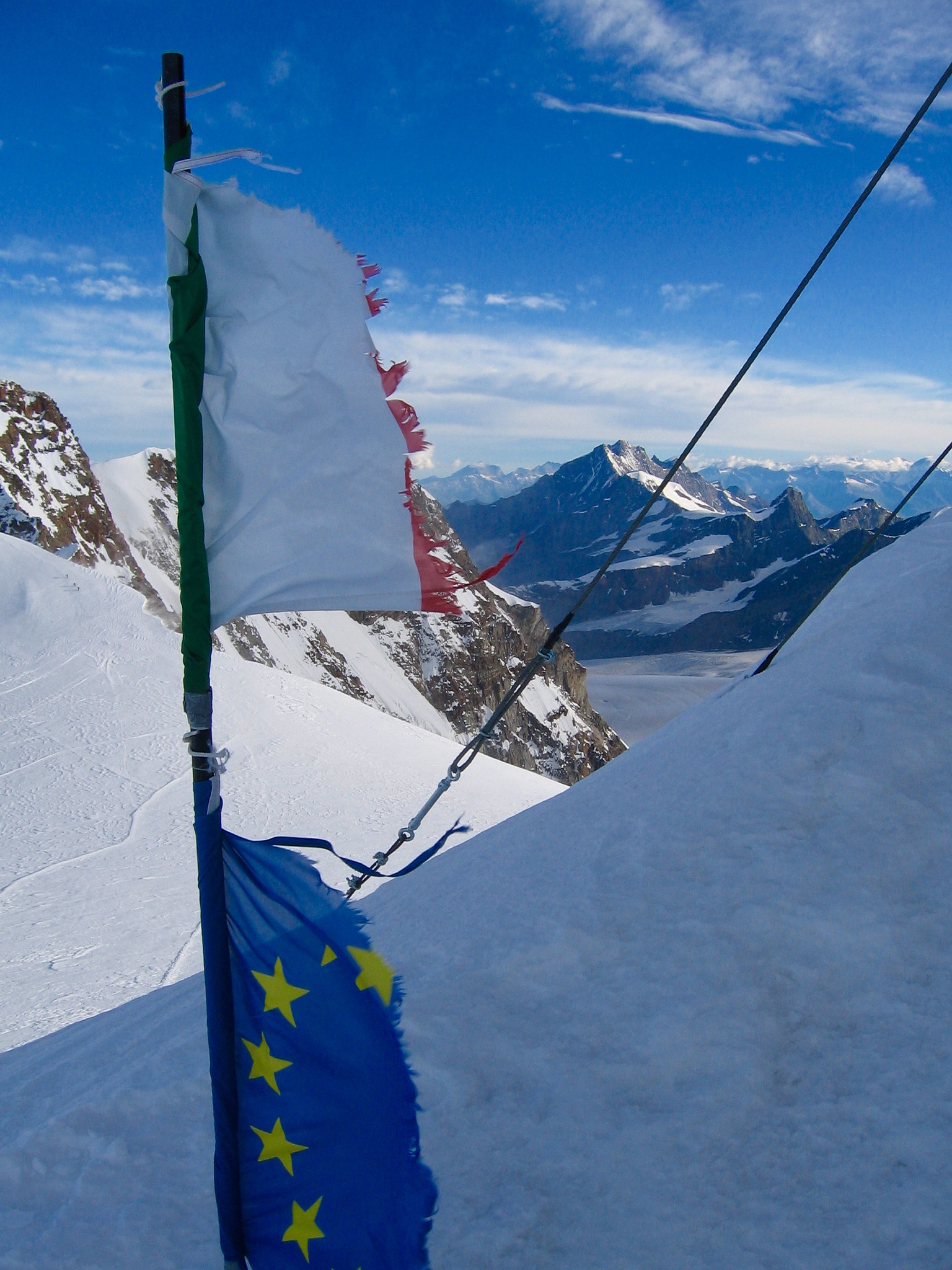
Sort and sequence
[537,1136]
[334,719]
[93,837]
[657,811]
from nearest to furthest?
[537,1136] → [657,811] → [93,837] → [334,719]

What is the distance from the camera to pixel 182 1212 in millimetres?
2799

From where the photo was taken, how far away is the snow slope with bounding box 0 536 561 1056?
8.09m

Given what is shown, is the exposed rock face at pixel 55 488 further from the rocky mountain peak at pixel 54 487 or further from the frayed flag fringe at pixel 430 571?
the frayed flag fringe at pixel 430 571

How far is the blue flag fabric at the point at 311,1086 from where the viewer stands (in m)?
2.20

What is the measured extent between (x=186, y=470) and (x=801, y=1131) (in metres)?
2.92

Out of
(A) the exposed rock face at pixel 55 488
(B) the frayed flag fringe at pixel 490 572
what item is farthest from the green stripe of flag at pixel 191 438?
(A) the exposed rock face at pixel 55 488

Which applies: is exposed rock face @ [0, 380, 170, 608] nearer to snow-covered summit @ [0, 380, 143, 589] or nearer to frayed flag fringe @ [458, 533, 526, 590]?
snow-covered summit @ [0, 380, 143, 589]

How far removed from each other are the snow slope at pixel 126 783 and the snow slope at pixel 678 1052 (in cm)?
417

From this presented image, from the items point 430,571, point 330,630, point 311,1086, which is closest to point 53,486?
point 330,630

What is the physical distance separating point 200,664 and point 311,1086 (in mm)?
1390

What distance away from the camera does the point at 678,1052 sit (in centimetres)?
274

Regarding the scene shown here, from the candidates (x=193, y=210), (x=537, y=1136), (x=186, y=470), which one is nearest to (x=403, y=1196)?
(x=537, y=1136)

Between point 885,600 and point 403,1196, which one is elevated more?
point 885,600

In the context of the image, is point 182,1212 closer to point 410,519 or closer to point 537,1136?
point 537,1136
